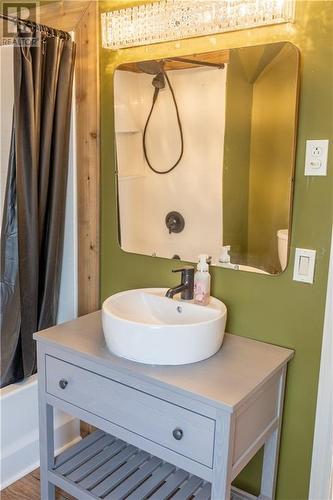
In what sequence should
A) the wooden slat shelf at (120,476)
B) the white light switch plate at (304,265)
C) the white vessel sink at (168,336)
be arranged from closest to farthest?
the white vessel sink at (168,336) < the white light switch plate at (304,265) < the wooden slat shelf at (120,476)

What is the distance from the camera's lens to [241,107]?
152cm

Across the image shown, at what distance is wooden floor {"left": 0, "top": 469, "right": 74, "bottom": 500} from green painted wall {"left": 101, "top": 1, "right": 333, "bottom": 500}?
767 mm

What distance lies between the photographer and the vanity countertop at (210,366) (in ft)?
A: 3.93

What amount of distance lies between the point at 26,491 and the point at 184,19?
1.95 metres

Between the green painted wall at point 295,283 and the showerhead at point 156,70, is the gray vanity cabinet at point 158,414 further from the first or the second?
the showerhead at point 156,70

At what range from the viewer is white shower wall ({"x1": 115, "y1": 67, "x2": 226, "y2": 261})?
161 centimetres

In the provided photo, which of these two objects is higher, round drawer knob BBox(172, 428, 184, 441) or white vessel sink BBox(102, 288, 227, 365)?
white vessel sink BBox(102, 288, 227, 365)

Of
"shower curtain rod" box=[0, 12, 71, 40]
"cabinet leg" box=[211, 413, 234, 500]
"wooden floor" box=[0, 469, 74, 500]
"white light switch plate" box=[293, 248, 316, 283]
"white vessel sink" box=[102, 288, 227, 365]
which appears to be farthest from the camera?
"wooden floor" box=[0, 469, 74, 500]

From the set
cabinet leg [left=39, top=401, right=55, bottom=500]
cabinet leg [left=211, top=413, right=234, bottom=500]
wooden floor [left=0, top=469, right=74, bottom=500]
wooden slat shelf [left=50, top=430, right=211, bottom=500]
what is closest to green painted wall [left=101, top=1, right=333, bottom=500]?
wooden slat shelf [left=50, top=430, right=211, bottom=500]

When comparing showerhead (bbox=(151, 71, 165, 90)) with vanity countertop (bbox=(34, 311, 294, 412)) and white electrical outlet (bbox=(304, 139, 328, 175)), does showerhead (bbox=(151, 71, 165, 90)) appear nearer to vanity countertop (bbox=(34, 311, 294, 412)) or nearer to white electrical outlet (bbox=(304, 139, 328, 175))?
white electrical outlet (bbox=(304, 139, 328, 175))

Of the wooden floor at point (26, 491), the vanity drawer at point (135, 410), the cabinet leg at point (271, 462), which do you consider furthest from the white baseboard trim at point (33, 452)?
the cabinet leg at point (271, 462)

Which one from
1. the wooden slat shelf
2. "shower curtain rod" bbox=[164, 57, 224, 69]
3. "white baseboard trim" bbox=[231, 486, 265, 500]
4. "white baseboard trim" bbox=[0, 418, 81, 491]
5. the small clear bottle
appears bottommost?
"white baseboard trim" bbox=[0, 418, 81, 491]

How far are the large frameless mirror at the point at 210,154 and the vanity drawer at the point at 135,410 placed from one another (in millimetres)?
576

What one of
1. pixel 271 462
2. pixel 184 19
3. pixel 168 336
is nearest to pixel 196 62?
pixel 184 19
